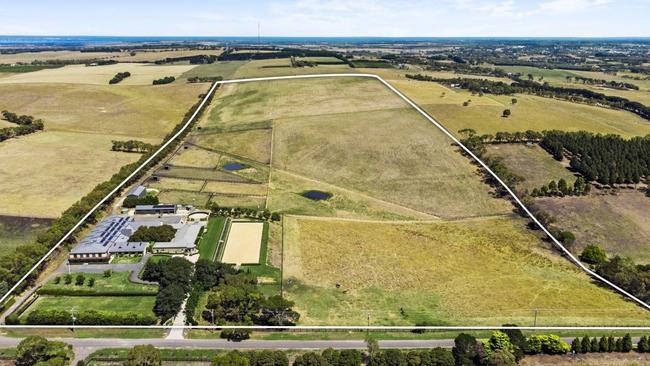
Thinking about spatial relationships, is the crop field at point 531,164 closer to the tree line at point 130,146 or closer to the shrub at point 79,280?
the shrub at point 79,280

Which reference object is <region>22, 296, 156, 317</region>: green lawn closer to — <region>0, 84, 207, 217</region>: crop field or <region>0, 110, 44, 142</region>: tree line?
<region>0, 84, 207, 217</region>: crop field

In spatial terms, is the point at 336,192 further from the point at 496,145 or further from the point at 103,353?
the point at 103,353

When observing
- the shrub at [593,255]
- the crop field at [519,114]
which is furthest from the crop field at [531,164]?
the shrub at [593,255]

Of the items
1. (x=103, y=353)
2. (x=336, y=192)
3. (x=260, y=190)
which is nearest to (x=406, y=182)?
(x=336, y=192)

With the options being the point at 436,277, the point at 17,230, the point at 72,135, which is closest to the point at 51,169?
the point at 17,230

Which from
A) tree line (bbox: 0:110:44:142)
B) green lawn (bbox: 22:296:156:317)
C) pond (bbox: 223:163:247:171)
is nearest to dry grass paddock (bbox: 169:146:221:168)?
pond (bbox: 223:163:247:171)

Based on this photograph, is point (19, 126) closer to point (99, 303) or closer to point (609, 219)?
point (99, 303)
